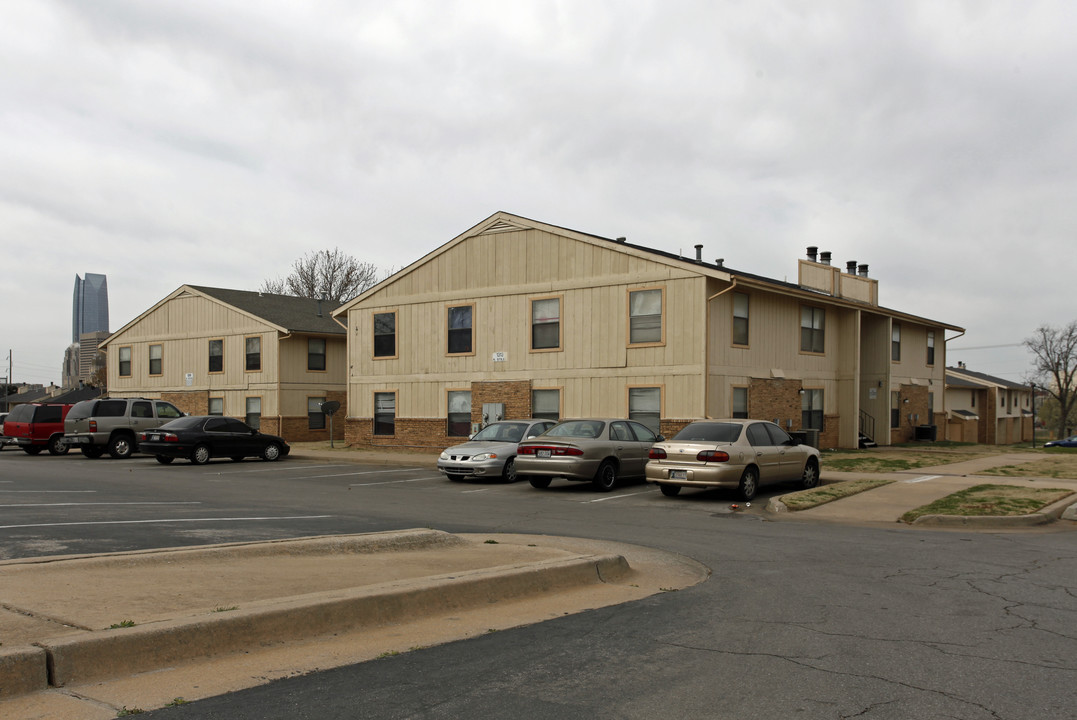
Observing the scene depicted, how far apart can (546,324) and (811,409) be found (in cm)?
919

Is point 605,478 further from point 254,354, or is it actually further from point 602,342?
point 254,354

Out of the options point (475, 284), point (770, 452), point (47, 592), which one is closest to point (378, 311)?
point (475, 284)

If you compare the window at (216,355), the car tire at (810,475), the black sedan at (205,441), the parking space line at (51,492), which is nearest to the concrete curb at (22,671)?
the parking space line at (51,492)

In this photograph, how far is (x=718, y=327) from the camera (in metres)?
24.8

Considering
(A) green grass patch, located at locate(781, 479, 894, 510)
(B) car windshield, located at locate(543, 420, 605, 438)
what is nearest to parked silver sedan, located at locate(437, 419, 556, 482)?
(B) car windshield, located at locate(543, 420, 605, 438)

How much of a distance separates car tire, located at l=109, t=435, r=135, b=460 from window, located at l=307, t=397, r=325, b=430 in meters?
10.2

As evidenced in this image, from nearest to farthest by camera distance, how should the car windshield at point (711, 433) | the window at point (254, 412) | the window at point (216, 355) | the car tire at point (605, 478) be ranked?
the car windshield at point (711, 433)
the car tire at point (605, 478)
the window at point (254, 412)
the window at point (216, 355)

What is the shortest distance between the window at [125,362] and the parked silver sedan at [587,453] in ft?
106

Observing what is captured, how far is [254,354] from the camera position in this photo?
3909 cm

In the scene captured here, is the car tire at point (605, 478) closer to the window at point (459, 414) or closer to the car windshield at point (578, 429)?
the car windshield at point (578, 429)

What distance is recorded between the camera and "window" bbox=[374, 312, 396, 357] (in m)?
31.8

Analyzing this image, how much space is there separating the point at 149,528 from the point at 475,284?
19.1 metres

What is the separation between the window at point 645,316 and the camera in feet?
82.7

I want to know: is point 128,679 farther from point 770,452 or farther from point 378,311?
point 378,311
